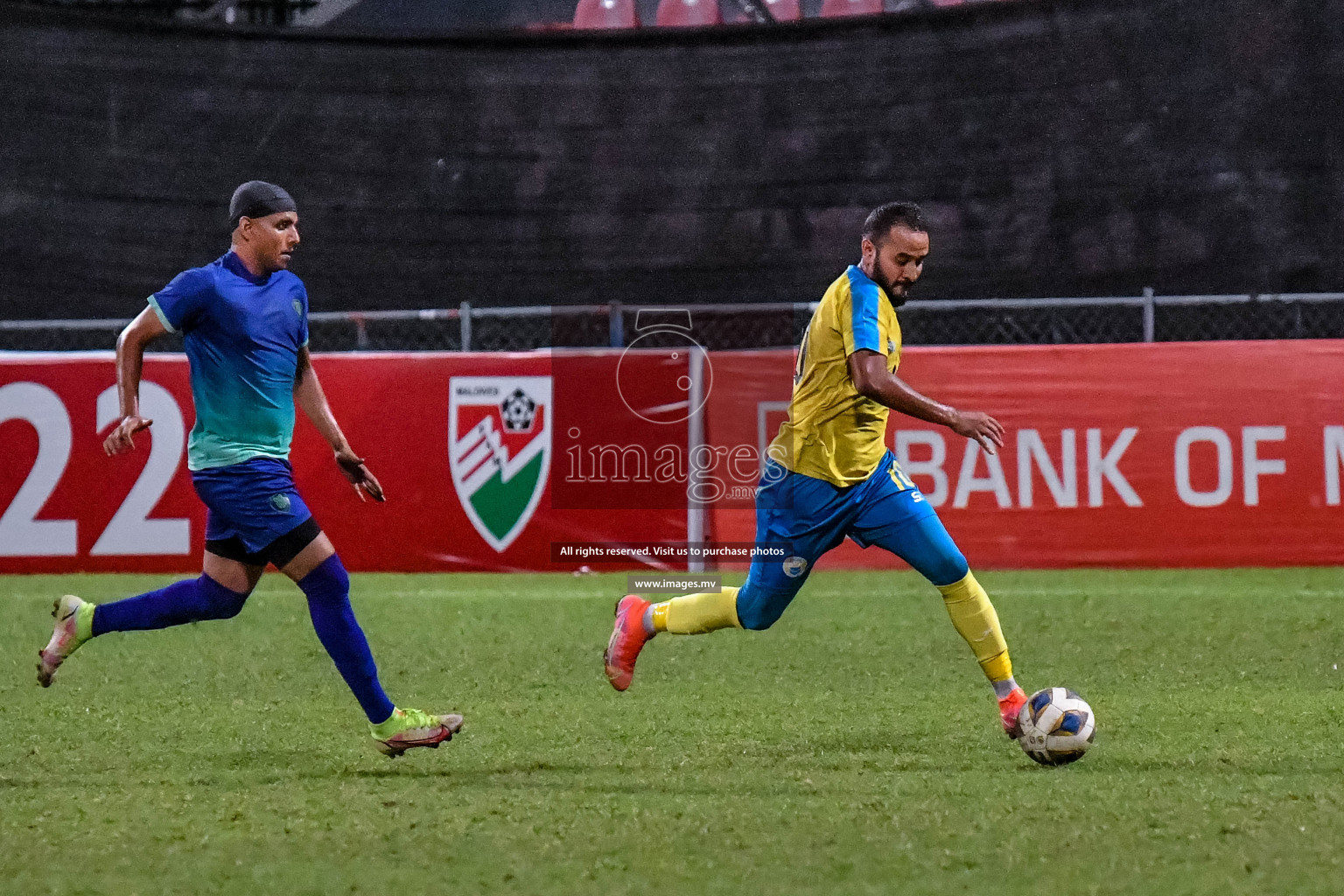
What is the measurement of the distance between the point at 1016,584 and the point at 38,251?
857 centimetres

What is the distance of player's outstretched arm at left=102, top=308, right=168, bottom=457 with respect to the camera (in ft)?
18.3

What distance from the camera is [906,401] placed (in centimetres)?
570

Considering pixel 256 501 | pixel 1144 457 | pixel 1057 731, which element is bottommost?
pixel 1057 731

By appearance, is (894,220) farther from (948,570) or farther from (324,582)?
(324,582)

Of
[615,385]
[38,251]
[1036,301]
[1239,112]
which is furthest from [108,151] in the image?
[1239,112]

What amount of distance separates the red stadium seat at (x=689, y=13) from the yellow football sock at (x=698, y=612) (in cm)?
948

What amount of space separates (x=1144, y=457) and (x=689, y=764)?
7.12 m

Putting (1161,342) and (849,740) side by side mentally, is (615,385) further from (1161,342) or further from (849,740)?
(849,740)

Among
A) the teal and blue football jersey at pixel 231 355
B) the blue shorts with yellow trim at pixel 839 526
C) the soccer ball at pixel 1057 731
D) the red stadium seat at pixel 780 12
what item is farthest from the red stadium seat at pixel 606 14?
the soccer ball at pixel 1057 731

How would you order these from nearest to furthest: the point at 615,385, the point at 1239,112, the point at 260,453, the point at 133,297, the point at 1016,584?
1. the point at 260,453
2. the point at 1016,584
3. the point at 615,385
4. the point at 1239,112
5. the point at 133,297

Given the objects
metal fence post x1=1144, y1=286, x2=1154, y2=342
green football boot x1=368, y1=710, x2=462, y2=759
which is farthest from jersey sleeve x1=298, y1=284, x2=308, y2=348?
metal fence post x1=1144, y1=286, x2=1154, y2=342

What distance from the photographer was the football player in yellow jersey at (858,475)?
236 inches

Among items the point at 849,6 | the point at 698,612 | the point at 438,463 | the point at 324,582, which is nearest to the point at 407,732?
the point at 324,582

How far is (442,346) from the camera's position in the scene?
1448 centimetres
